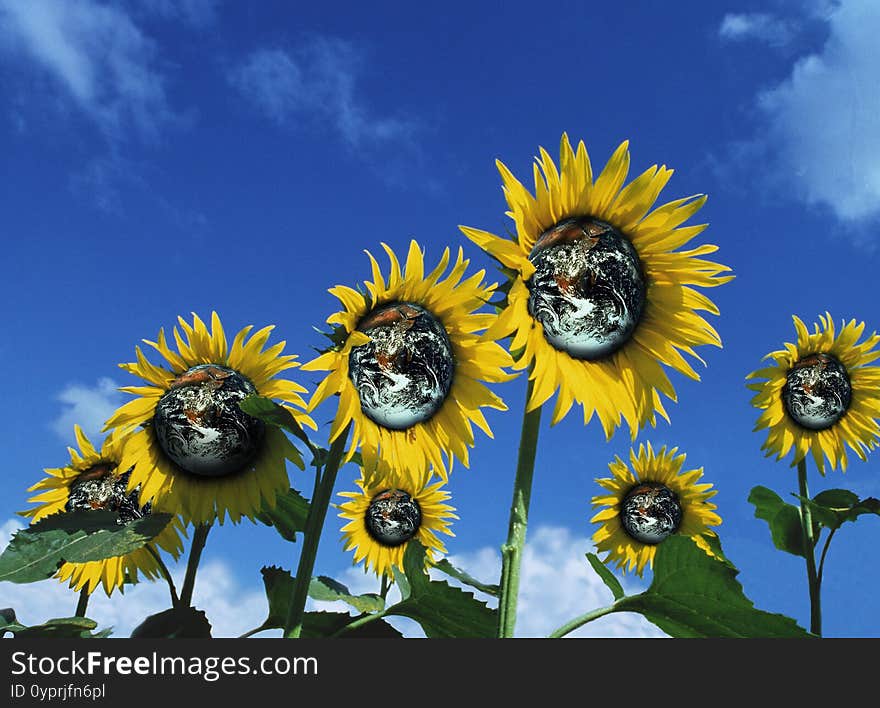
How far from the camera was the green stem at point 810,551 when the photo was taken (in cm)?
539

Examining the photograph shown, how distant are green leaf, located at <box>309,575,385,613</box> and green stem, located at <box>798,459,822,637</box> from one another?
136 inches

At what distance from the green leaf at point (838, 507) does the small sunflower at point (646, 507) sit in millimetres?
1249

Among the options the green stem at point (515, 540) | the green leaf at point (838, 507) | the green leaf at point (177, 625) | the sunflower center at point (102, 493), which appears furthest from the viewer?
the green leaf at point (838, 507)

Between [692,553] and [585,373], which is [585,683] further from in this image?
[585,373]

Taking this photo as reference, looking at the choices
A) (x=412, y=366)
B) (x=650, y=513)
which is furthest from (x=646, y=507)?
(x=412, y=366)

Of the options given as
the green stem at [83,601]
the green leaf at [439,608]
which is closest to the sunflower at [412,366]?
the green leaf at [439,608]

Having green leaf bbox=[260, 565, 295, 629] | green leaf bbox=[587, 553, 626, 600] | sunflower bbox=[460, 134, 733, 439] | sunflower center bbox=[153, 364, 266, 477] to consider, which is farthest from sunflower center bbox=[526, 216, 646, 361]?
green leaf bbox=[260, 565, 295, 629]

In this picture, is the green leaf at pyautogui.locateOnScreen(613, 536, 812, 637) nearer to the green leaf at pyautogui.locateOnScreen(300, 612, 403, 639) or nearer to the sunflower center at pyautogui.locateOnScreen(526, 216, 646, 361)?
the sunflower center at pyautogui.locateOnScreen(526, 216, 646, 361)

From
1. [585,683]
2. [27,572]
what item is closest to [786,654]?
[585,683]

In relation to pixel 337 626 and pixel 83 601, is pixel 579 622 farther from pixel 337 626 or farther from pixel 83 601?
pixel 83 601

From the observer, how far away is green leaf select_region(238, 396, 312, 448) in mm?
2406

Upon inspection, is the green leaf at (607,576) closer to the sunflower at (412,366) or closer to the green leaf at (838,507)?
the sunflower at (412,366)

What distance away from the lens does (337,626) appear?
2896 mm

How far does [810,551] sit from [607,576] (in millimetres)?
4014
